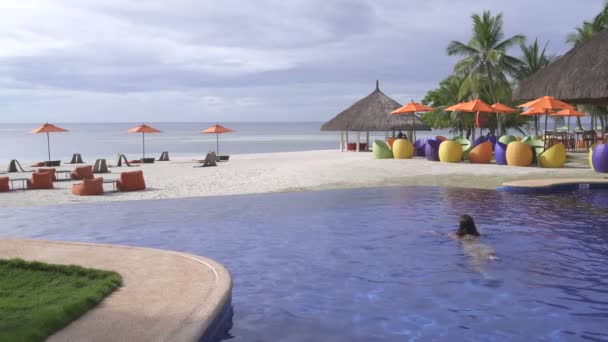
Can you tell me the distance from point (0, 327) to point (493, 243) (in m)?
7.02

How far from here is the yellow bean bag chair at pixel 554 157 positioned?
18547 millimetres

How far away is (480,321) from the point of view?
562 cm

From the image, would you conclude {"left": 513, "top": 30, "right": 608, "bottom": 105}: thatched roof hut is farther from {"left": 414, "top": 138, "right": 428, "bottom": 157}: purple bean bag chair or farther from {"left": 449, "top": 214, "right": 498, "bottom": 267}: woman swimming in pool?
{"left": 449, "top": 214, "right": 498, "bottom": 267}: woman swimming in pool

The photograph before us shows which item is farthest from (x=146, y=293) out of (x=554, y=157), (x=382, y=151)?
(x=382, y=151)

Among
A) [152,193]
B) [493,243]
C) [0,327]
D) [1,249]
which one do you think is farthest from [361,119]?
[0,327]

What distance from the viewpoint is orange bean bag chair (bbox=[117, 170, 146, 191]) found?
15430mm

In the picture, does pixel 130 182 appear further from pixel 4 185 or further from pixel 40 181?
pixel 4 185

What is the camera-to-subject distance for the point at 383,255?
8.27 metres

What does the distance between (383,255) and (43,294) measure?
188 inches

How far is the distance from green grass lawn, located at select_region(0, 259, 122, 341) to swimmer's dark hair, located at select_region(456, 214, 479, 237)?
5.41m

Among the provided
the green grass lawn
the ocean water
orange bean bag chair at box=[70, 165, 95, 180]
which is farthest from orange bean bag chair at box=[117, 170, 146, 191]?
the ocean water

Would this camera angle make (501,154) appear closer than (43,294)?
No

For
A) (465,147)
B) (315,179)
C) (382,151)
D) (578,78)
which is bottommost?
(315,179)

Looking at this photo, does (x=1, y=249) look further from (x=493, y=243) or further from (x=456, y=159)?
(x=456, y=159)
